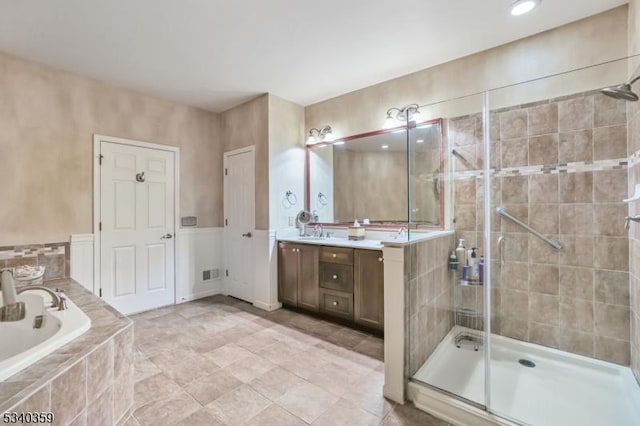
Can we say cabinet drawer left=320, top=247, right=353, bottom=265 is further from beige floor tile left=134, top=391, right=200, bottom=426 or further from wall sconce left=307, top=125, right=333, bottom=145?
beige floor tile left=134, top=391, right=200, bottom=426

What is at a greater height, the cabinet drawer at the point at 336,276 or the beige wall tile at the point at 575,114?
the beige wall tile at the point at 575,114

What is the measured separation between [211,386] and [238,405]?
0.31 m

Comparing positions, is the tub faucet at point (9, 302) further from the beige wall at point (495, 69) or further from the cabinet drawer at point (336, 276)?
the beige wall at point (495, 69)

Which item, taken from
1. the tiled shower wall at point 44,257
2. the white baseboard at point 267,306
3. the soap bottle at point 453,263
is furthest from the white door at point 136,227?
the soap bottle at point 453,263

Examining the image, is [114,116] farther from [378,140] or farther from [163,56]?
[378,140]

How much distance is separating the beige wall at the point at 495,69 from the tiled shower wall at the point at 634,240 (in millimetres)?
457

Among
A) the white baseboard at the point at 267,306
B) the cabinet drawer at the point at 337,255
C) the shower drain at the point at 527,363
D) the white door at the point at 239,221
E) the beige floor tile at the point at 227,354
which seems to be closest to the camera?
the shower drain at the point at 527,363

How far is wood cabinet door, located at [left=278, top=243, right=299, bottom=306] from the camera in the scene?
11.1ft

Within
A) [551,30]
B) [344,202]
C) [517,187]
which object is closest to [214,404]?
[344,202]

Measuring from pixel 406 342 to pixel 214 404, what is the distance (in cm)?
128

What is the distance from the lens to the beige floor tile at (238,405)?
66.5 inches

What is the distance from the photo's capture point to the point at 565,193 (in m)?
2.22

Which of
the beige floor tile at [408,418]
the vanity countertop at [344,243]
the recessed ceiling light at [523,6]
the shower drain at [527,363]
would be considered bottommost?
the beige floor tile at [408,418]

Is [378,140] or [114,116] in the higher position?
[114,116]
